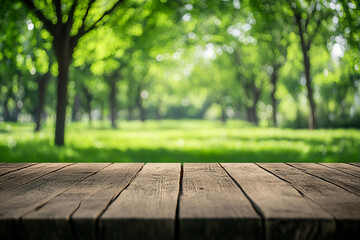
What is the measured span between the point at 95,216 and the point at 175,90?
132 ft

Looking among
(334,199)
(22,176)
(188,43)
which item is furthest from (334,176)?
(188,43)

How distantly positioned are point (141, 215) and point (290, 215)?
60cm

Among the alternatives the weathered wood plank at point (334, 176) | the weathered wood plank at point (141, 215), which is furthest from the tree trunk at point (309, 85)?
the weathered wood plank at point (141, 215)

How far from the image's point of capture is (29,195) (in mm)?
1434

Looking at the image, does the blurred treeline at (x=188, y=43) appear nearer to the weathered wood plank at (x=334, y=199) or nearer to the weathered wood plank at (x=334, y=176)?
the weathered wood plank at (x=334, y=176)

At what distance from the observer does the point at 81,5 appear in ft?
26.2

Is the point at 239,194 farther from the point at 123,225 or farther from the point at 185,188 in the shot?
the point at 123,225

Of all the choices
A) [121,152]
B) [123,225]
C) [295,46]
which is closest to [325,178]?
[123,225]

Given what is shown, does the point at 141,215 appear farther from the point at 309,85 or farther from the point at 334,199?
the point at 309,85

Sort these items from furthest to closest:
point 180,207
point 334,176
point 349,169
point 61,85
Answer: point 61,85 → point 349,169 → point 334,176 → point 180,207

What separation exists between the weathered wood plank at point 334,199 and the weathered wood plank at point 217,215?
34cm

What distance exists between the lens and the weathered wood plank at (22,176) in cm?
169

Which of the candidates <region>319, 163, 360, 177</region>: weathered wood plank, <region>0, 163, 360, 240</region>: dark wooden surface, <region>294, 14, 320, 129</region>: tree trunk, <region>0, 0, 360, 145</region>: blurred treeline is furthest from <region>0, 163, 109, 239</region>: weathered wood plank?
<region>294, 14, 320, 129</region>: tree trunk

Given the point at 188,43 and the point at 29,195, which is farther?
the point at 188,43
